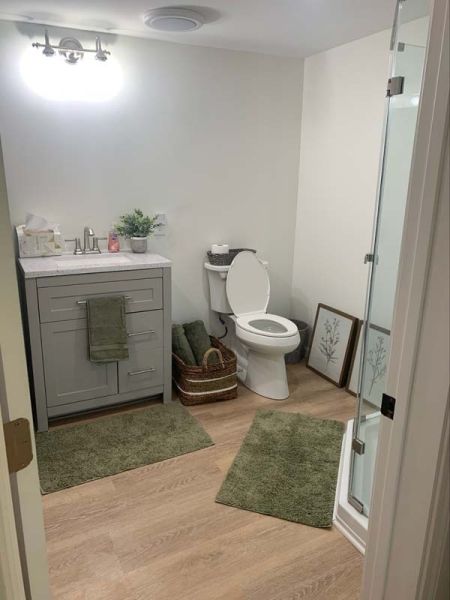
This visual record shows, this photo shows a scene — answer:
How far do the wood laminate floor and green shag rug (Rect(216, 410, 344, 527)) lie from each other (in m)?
0.06

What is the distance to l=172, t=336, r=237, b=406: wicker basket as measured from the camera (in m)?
3.03

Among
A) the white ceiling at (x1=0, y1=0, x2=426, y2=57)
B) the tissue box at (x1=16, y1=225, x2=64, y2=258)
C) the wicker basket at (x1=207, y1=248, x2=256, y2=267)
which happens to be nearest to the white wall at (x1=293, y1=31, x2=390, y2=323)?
the white ceiling at (x1=0, y1=0, x2=426, y2=57)

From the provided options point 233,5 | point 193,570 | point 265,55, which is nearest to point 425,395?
point 193,570

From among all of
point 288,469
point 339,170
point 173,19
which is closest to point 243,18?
point 173,19

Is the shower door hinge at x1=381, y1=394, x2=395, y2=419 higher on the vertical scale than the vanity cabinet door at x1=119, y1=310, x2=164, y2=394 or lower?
higher

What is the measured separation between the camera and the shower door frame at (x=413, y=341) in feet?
3.03

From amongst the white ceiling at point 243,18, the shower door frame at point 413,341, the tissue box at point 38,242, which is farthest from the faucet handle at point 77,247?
the shower door frame at point 413,341

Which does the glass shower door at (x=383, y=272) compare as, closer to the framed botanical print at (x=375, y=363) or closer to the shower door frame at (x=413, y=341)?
the framed botanical print at (x=375, y=363)

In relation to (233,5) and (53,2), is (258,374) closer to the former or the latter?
(233,5)

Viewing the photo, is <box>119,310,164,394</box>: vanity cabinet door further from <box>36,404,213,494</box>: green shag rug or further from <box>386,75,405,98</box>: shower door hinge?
<box>386,75,405,98</box>: shower door hinge

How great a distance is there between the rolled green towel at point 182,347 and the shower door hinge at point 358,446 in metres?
1.36

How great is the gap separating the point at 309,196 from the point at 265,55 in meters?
1.07

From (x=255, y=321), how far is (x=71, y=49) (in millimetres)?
2068

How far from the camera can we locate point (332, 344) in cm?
346
